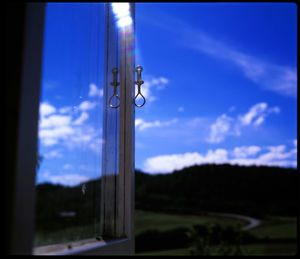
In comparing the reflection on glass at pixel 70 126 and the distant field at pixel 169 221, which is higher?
the reflection on glass at pixel 70 126

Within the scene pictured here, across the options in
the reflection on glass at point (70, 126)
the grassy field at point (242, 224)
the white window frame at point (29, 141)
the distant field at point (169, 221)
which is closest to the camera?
the white window frame at point (29, 141)

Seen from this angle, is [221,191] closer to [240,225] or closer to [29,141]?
[240,225]

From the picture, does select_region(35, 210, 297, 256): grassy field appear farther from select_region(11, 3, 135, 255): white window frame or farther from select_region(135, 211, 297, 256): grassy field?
select_region(11, 3, 135, 255): white window frame

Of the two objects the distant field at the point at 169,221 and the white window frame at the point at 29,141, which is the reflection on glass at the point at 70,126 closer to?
the white window frame at the point at 29,141

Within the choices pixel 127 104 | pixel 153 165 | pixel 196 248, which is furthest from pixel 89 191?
pixel 196 248

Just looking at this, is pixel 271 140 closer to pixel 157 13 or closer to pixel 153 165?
pixel 153 165

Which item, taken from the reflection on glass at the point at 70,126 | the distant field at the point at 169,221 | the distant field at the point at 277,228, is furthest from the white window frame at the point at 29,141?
the distant field at the point at 277,228

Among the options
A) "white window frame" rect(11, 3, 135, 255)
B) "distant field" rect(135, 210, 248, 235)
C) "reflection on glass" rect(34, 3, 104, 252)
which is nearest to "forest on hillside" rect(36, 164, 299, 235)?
"distant field" rect(135, 210, 248, 235)

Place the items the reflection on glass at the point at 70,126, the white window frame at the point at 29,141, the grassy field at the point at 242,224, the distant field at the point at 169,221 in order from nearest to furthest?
1. the white window frame at the point at 29,141
2. the reflection on glass at the point at 70,126
3. the grassy field at the point at 242,224
4. the distant field at the point at 169,221
